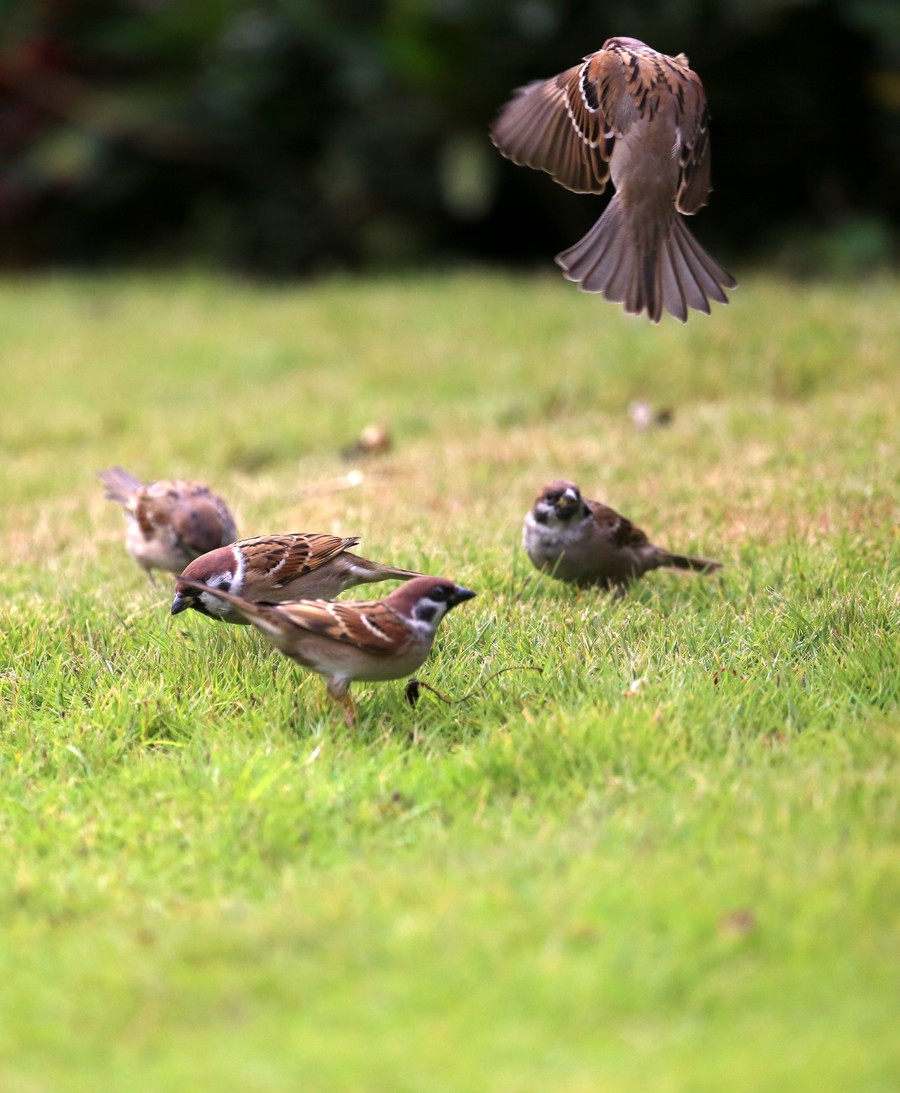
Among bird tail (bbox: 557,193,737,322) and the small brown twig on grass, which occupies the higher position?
bird tail (bbox: 557,193,737,322)

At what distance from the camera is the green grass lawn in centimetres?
298

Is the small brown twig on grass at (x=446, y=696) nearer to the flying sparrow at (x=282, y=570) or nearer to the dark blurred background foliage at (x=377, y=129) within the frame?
the flying sparrow at (x=282, y=570)

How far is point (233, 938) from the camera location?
11.0 feet

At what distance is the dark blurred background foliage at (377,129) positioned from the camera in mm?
12570

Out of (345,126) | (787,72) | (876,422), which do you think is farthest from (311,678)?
(345,126)

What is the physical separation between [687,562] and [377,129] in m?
9.85

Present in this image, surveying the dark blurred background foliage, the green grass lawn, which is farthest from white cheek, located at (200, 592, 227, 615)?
the dark blurred background foliage

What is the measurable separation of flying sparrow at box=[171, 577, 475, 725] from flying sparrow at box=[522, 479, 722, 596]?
3.79ft

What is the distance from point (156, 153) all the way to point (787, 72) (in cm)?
721

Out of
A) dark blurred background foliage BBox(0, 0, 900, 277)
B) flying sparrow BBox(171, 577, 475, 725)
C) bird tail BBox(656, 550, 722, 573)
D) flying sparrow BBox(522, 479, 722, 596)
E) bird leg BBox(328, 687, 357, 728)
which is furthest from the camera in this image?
dark blurred background foliage BBox(0, 0, 900, 277)

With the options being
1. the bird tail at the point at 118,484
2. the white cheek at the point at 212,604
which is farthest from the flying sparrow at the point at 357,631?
the bird tail at the point at 118,484

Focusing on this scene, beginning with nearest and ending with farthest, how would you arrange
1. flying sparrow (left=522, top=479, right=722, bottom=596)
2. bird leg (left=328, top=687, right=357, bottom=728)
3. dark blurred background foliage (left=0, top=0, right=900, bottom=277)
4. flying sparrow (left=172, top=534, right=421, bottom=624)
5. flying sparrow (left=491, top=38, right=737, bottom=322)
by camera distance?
bird leg (left=328, top=687, right=357, bottom=728) < flying sparrow (left=172, top=534, right=421, bottom=624) < flying sparrow (left=491, top=38, right=737, bottom=322) < flying sparrow (left=522, top=479, right=722, bottom=596) < dark blurred background foliage (left=0, top=0, right=900, bottom=277)

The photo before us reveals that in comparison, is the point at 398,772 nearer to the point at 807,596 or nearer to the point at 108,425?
the point at 807,596

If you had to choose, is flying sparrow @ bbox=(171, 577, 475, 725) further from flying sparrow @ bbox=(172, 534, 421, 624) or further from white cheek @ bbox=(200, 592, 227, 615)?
flying sparrow @ bbox=(172, 534, 421, 624)
